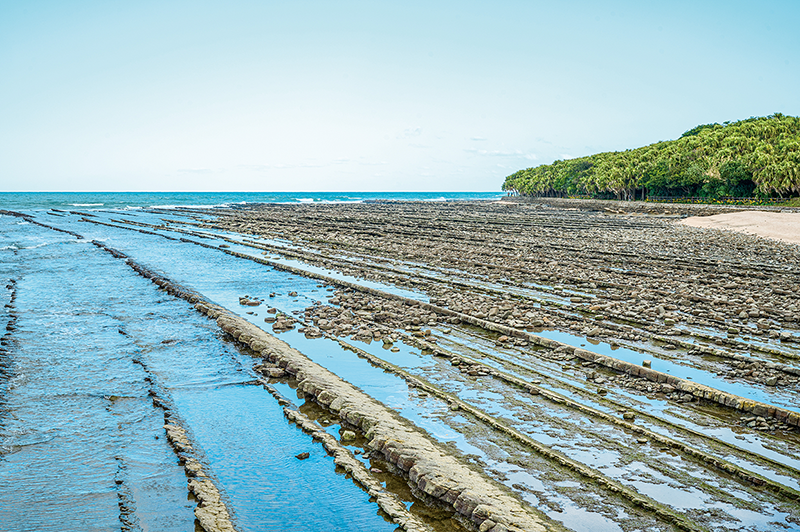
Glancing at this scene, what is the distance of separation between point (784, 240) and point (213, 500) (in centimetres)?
4752

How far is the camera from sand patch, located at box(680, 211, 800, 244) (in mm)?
45722

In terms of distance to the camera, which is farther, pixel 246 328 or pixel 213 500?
pixel 246 328

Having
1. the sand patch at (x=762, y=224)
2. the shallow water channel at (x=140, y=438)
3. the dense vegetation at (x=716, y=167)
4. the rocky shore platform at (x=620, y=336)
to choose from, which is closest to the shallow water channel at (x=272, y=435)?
the shallow water channel at (x=140, y=438)

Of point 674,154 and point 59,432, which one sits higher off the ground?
point 674,154

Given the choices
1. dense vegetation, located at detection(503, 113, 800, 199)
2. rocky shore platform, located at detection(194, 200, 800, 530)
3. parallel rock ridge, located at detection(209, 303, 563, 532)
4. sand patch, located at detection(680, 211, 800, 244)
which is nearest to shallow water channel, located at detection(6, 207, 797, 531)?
rocky shore platform, located at detection(194, 200, 800, 530)

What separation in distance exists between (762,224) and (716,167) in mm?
50068

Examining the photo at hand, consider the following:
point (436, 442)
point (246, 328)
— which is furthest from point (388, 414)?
point (246, 328)

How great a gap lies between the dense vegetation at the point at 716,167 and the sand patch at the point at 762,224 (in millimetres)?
26726

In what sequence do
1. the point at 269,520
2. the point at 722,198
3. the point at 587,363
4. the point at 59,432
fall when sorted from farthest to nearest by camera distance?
the point at 722,198, the point at 587,363, the point at 59,432, the point at 269,520

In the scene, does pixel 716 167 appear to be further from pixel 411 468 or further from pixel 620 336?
pixel 411 468

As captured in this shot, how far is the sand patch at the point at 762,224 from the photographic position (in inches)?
1800

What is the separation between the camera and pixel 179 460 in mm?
9133

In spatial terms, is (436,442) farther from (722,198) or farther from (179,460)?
(722,198)

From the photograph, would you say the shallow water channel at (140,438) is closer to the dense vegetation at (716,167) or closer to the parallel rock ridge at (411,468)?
the parallel rock ridge at (411,468)
